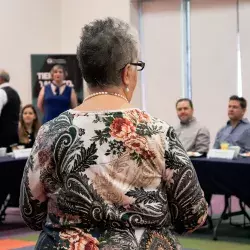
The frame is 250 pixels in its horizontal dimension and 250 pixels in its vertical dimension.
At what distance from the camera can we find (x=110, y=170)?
173 centimetres

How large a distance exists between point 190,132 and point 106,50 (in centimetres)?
503

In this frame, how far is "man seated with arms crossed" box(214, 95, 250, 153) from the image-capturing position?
648 cm

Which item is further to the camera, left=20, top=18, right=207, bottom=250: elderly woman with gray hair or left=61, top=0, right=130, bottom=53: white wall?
left=61, top=0, right=130, bottom=53: white wall

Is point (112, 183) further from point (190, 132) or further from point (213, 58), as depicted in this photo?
point (213, 58)

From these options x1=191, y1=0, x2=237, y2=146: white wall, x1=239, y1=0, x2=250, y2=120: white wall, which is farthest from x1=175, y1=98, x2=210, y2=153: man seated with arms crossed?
x1=191, y1=0, x2=237, y2=146: white wall

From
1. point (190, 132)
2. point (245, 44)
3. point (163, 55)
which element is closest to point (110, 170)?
point (190, 132)

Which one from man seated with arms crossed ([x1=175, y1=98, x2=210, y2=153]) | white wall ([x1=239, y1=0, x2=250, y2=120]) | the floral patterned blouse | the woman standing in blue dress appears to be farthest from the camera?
white wall ([x1=239, y1=0, x2=250, y2=120])

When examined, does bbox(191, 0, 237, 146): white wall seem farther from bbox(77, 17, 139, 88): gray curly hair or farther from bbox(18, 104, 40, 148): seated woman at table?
bbox(77, 17, 139, 88): gray curly hair

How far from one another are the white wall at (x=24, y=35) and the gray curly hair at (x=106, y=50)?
8.33 metres

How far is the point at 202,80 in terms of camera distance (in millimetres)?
9852

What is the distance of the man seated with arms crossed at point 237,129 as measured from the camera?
648 centimetres

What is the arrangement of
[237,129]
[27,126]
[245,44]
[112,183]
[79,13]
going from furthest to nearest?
[79,13]
[245,44]
[27,126]
[237,129]
[112,183]

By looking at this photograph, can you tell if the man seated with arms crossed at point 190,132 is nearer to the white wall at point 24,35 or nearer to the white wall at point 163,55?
the white wall at point 163,55

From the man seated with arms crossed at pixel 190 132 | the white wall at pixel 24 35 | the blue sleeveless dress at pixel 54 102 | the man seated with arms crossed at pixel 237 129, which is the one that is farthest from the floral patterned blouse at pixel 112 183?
the white wall at pixel 24 35
